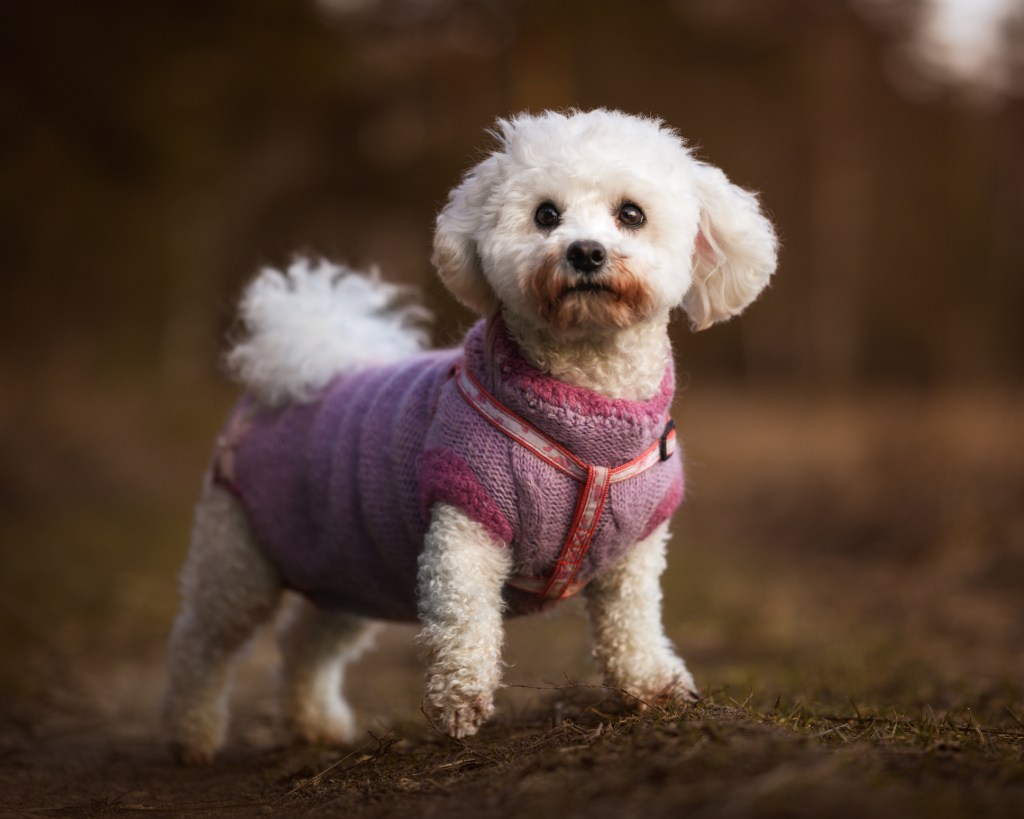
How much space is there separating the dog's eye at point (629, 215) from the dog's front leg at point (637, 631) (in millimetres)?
963

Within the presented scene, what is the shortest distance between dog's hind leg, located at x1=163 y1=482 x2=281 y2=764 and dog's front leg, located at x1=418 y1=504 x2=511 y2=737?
4.15 feet

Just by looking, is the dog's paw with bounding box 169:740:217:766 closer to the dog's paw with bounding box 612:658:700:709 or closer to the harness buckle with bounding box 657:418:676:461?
the dog's paw with bounding box 612:658:700:709

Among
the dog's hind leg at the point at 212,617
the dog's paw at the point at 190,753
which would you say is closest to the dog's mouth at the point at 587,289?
the dog's hind leg at the point at 212,617

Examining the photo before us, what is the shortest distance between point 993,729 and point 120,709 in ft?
13.0

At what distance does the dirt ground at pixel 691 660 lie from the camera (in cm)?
261

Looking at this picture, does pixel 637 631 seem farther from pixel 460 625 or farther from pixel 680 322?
pixel 680 322

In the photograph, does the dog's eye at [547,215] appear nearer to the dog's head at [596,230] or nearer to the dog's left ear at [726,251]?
the dog's head at [596,230]

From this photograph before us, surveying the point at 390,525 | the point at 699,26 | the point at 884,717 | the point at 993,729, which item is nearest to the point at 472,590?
the point at 390,525

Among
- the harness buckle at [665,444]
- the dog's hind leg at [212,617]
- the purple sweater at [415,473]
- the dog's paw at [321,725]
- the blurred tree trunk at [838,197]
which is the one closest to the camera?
the purple sweater at [415,473]

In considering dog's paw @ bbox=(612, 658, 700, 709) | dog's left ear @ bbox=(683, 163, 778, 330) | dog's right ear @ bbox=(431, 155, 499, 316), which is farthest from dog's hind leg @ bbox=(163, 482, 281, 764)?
dog's left ear @ bbox=(683, 163, 778, 330)

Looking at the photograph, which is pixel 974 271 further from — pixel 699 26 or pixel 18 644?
pixel 18 644

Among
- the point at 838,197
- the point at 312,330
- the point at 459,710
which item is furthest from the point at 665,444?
the point at 838,197

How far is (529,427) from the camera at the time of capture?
Answer: 3.26 m

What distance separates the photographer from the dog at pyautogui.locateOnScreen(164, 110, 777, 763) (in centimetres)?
321
